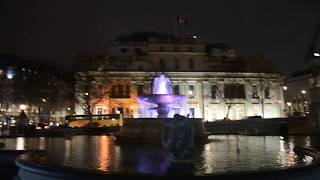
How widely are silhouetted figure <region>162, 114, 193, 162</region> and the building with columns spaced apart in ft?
215

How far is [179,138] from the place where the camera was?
33.2ft

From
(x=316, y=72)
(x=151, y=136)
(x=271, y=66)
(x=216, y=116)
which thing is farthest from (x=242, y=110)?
(x=151, y=136)

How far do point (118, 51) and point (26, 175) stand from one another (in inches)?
3131

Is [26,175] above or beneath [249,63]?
beneath

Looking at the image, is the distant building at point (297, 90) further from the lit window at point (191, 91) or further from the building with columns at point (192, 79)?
the lit window at point (191, 91)

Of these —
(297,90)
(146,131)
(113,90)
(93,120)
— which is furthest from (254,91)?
(146,131)

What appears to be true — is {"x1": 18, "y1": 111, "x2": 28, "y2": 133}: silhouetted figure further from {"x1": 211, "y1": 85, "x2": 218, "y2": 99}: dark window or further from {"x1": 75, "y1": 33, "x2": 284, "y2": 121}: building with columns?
{"x1": 211, "y1": 85, "x2": 218, "y2": 99}: dark window

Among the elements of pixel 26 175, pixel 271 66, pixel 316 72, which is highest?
pixel 271 66

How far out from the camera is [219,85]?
271 ft

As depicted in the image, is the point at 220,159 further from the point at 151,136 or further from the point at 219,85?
the point at 219,85

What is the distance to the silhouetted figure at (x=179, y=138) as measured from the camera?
33.1 feet

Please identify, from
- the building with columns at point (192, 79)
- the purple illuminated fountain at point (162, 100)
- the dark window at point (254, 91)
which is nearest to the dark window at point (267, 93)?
the building with columns at point (192, 79)

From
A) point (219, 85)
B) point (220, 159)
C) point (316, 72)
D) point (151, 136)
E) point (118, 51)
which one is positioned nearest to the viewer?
point (220, 159)

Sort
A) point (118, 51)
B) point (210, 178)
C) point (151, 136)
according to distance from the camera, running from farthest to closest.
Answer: point (118, 51), point (151, 136), point (210, 178)
